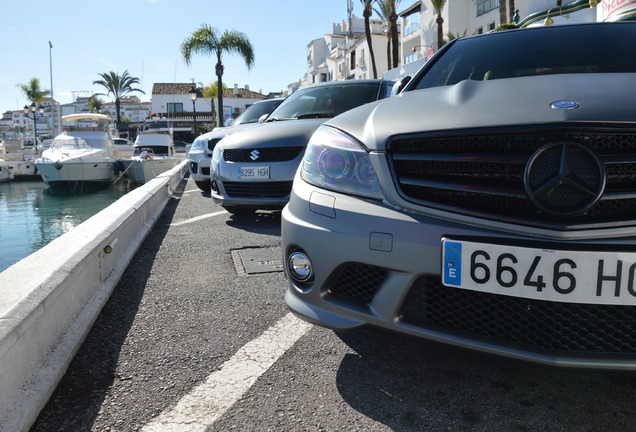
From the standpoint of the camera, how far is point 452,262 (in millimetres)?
1596

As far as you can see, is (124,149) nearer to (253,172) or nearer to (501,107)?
(253,172)

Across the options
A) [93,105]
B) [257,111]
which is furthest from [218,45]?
[93,105]

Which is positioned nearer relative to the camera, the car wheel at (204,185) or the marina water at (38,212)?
the car wheel at (204,185)

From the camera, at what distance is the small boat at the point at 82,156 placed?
2045cm

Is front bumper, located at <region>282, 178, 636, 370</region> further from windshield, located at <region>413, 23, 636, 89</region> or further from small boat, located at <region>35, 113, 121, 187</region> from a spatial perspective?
small boat, located at <region>35, 113, 121, 187</region>

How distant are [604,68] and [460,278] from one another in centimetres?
172

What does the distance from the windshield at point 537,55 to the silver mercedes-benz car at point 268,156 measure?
200 centimetres

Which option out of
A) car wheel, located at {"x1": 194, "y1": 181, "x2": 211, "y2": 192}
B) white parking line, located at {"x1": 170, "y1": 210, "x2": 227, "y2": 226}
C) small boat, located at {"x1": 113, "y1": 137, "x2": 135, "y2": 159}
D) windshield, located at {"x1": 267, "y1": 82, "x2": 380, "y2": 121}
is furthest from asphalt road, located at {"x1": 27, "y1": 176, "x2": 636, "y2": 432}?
small boat, located at {"x1": 113, "y1": 137, "x2": 135, "y2": 159}

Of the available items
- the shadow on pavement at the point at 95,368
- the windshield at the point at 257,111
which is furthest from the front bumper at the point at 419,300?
the windshield at the point at 257,111

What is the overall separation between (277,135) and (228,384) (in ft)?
10.7

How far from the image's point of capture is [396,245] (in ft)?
5.49

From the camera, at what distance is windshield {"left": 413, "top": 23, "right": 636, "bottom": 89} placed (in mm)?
2693

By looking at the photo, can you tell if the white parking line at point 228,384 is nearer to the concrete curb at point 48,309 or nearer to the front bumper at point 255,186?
the concrete curb at point 48,309

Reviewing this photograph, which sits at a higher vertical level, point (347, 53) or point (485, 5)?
point (347, 53)
